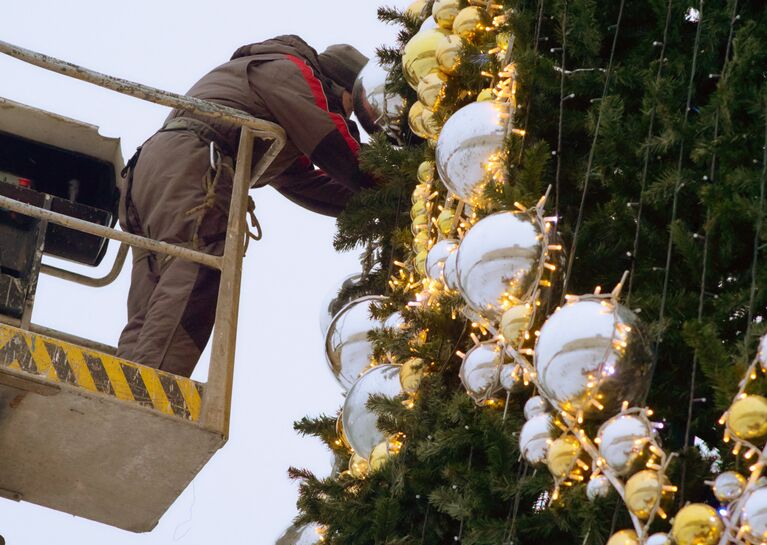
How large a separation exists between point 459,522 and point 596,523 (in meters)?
0.85

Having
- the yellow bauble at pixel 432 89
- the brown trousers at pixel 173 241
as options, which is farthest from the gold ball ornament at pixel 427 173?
the brown trousers at pixel 173 241

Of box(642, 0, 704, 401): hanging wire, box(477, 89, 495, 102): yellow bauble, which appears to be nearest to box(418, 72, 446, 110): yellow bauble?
box(477, 89, 495, 102): yellow bauble

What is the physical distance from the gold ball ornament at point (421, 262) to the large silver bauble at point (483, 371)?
0.79 meters

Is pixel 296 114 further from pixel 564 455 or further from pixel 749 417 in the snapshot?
pixel 749 417

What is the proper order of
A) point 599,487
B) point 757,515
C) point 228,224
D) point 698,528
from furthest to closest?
point 228,224, point 599,487, point 698,528, point 757,515

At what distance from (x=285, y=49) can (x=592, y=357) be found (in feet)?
10.1

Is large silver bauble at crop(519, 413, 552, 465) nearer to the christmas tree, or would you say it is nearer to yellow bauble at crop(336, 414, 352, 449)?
the christmas tree

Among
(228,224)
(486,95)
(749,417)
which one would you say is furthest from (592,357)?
(228,224)

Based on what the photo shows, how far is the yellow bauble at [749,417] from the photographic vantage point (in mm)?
3467

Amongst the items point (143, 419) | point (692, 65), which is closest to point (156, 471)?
point (143, 419)

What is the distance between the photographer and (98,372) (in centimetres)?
515

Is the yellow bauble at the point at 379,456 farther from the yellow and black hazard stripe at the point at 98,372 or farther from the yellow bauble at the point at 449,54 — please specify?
the yellow bauble at the point at 449,54

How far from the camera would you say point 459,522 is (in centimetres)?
474

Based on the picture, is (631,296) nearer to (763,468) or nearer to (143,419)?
(763,468)
